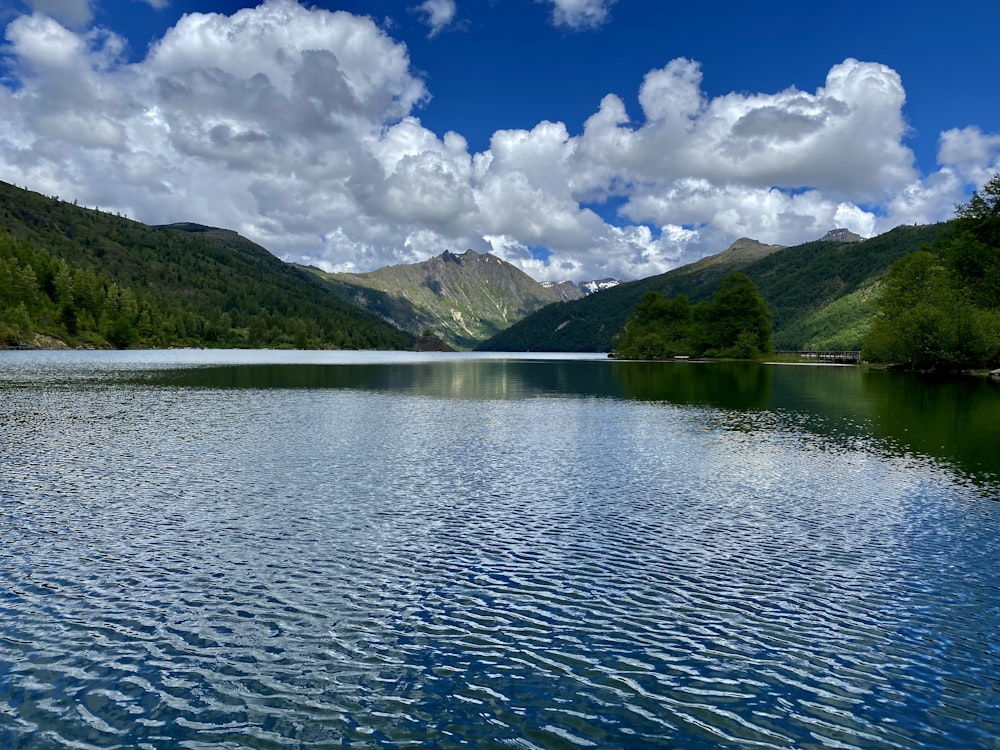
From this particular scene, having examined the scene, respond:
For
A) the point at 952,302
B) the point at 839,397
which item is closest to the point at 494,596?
the point at 839,397

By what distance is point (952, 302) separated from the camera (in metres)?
147

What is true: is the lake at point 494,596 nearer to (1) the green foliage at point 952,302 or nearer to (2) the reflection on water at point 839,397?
(2) the reflection on water at point 839,397

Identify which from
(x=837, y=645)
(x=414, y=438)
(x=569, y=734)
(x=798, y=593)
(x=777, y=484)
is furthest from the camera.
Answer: (x=414, y=438)

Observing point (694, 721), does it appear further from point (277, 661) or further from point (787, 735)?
point (277, 661)

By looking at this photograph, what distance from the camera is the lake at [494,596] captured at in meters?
15.1

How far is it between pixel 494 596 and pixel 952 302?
6367 inches

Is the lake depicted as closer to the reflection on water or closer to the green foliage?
the reflection on water

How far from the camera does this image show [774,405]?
9044 cm

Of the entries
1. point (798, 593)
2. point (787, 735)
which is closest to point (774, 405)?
point (798, 593)

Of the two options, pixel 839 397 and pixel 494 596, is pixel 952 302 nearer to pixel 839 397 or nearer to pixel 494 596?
A: pixel 839 397

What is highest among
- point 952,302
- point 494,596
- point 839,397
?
point 952,302

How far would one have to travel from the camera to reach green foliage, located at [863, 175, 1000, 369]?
14362 cm

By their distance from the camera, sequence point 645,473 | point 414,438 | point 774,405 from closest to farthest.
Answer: point 645,473
point 414,438
point 774,405

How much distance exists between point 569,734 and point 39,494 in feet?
111
